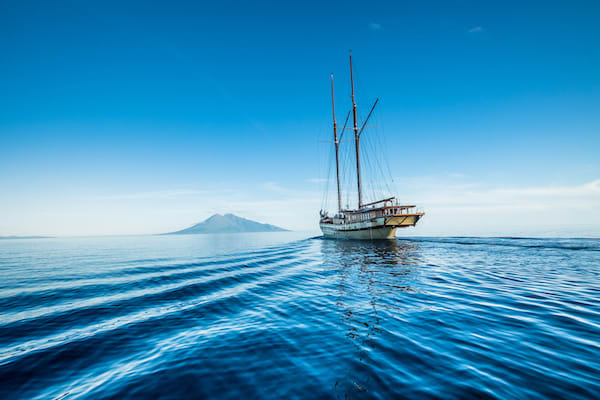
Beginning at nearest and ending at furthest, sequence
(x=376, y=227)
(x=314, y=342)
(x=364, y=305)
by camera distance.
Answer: (x=314, y=342) < (x=364, y=305) < (x=376, y=227)

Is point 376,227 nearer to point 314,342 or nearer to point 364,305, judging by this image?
point 364,305

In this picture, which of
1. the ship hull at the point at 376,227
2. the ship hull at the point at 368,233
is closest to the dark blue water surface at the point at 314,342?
the ship hull at the point at 376,227

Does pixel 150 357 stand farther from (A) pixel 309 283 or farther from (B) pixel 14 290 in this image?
(B) pixel 14 290

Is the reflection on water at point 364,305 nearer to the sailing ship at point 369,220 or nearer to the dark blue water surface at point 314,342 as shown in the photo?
the dark blue water surface at point 314,342

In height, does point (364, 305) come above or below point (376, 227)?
below

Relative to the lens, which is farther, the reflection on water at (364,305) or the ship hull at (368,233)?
the ship hull at (368,233)

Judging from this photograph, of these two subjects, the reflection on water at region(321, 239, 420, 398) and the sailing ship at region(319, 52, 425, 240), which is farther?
the sailing ship at region(319, 52, 425, 240)

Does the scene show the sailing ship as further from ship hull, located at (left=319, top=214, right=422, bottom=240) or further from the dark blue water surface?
the dark blue water surface

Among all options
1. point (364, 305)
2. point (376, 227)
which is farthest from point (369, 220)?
point (364, 305)

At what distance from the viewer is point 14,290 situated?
13.8 metres

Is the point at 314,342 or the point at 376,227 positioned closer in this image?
the point at 314,342

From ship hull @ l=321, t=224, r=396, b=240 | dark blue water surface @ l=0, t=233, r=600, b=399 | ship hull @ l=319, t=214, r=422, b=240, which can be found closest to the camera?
dark blue water surface @ l=0, t=233, r=600, b=399

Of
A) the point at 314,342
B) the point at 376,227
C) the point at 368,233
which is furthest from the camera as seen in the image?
the point at 368,233

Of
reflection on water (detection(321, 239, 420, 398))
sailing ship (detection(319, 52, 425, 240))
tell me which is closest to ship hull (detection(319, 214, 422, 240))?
sailing ship (detection(319, 52, 425, 240))
